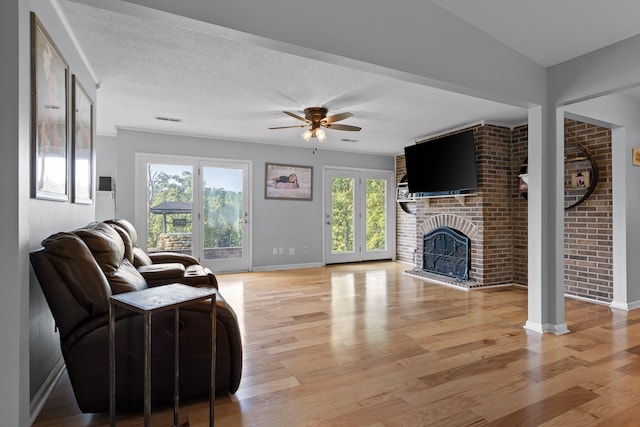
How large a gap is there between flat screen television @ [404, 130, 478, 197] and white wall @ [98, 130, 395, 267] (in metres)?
1.64

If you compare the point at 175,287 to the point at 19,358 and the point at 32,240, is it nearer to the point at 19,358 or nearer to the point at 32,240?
the point at 19,358

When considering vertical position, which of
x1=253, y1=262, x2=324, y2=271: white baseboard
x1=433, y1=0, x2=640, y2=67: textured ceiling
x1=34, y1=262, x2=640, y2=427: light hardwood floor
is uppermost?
x1=433, y1=0, x2=640, y2=67: textured ceiling


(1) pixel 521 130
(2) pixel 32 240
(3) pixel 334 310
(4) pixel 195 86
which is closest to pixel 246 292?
(3) pixel 334 310

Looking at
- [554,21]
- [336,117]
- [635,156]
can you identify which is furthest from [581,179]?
[336,117]

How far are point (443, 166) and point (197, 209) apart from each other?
4090mm

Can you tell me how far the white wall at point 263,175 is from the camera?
17.6 ft

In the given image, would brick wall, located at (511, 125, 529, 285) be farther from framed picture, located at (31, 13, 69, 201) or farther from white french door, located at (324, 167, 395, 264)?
framed picture, located at (31, 13, 69, 201)

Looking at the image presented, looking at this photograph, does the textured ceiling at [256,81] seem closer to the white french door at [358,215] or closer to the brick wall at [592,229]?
the brick wall at [592,229]

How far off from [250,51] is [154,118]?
265 centimetres

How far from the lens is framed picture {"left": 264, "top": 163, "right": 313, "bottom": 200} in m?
6.30

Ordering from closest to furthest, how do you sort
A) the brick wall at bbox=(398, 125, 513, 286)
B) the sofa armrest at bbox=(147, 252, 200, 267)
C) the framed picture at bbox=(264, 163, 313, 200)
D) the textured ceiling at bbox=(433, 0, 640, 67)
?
the textured ceiling at bbox=(433, 0, 640, 67), the sofa armrest at bbox=(147, 252, 200, 267), the brick wall at bbox=(398, 125, 513, 286), the framed picture at bbox=(264, 163, 313, 200)

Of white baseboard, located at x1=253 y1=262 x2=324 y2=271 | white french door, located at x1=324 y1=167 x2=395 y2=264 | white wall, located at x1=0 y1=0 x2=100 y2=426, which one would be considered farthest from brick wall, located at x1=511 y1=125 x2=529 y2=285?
white wall, located at x1=0 y1=0 x2=100 y2=426

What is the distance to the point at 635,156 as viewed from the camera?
12.6ft

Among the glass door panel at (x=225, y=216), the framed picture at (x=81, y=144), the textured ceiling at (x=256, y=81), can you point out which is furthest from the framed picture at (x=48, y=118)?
the glass door panel at (x=225, y=216)
